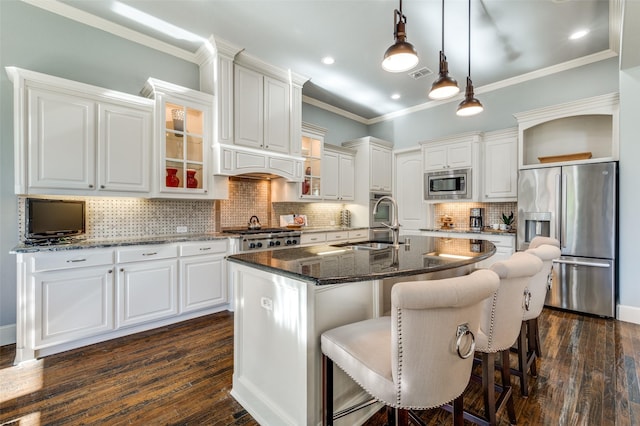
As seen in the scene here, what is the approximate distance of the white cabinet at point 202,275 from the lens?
3104mm

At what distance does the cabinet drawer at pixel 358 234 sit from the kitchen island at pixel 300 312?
307 cm

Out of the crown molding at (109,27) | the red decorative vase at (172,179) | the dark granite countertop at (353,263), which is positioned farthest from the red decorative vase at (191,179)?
the dark granite countertop at (353,263)

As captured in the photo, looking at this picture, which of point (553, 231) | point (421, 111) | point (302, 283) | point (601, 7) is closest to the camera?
point (302, 283)

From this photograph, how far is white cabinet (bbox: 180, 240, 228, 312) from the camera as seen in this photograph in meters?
3.10

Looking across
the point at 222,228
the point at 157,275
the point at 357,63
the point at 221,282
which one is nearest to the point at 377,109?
the point at 357,63

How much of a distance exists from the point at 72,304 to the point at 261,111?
2844 millimetres

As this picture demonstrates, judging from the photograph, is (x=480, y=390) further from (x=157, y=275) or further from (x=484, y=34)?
(x=484, y=34)

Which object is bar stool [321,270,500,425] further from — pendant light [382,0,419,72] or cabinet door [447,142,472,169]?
cabinet door [447,142,472,169]

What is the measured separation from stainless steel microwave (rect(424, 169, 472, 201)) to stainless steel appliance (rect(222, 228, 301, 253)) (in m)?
2.46

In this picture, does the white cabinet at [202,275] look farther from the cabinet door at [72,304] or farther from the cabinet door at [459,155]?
the cabinet door at [459,155]

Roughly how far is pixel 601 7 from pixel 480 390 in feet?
12.1

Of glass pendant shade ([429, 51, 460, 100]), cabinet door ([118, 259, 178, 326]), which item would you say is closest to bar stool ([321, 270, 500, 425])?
glass pendant shade ([429, 51, 460, 100])

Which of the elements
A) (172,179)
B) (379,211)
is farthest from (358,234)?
(172,179)

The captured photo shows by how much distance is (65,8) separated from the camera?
2.82m
